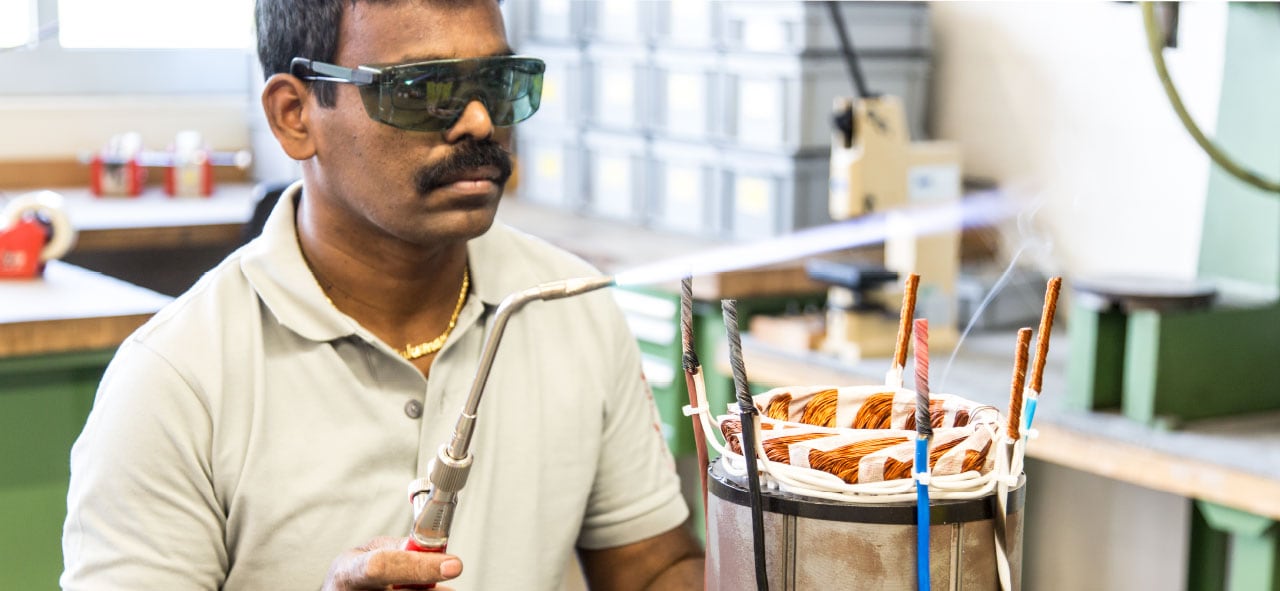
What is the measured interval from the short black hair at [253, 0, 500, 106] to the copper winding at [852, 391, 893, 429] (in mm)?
579

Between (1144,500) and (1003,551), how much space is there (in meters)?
1.55

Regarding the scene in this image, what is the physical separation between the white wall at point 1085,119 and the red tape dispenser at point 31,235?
1841mm

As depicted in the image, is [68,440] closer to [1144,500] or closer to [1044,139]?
[1144,500]

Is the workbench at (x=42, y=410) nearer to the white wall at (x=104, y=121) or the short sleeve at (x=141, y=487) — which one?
the short sleeve at (x=141, y=487)

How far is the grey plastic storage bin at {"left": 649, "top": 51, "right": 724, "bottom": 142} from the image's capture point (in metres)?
2.97

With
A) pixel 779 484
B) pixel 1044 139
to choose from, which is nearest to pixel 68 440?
pixel 779 484

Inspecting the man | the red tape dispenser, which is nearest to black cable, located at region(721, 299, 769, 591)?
the man

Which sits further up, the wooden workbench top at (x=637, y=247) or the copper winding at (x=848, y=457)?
the copper winding at (x=848, y=457)

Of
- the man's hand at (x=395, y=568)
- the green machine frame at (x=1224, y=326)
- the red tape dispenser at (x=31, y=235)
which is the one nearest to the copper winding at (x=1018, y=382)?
the man's hand at (x=395, y=568)

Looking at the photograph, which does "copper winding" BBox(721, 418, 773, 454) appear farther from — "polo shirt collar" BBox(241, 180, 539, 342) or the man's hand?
"polo shirt collar" BBox(241, 180, 539, 342)

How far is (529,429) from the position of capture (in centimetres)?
130

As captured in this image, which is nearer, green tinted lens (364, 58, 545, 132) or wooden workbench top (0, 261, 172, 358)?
green tinted lens (364, 58, 545, 132)

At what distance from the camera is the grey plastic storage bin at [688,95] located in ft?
9.75

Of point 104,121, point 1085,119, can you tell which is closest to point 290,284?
point 1085,119
